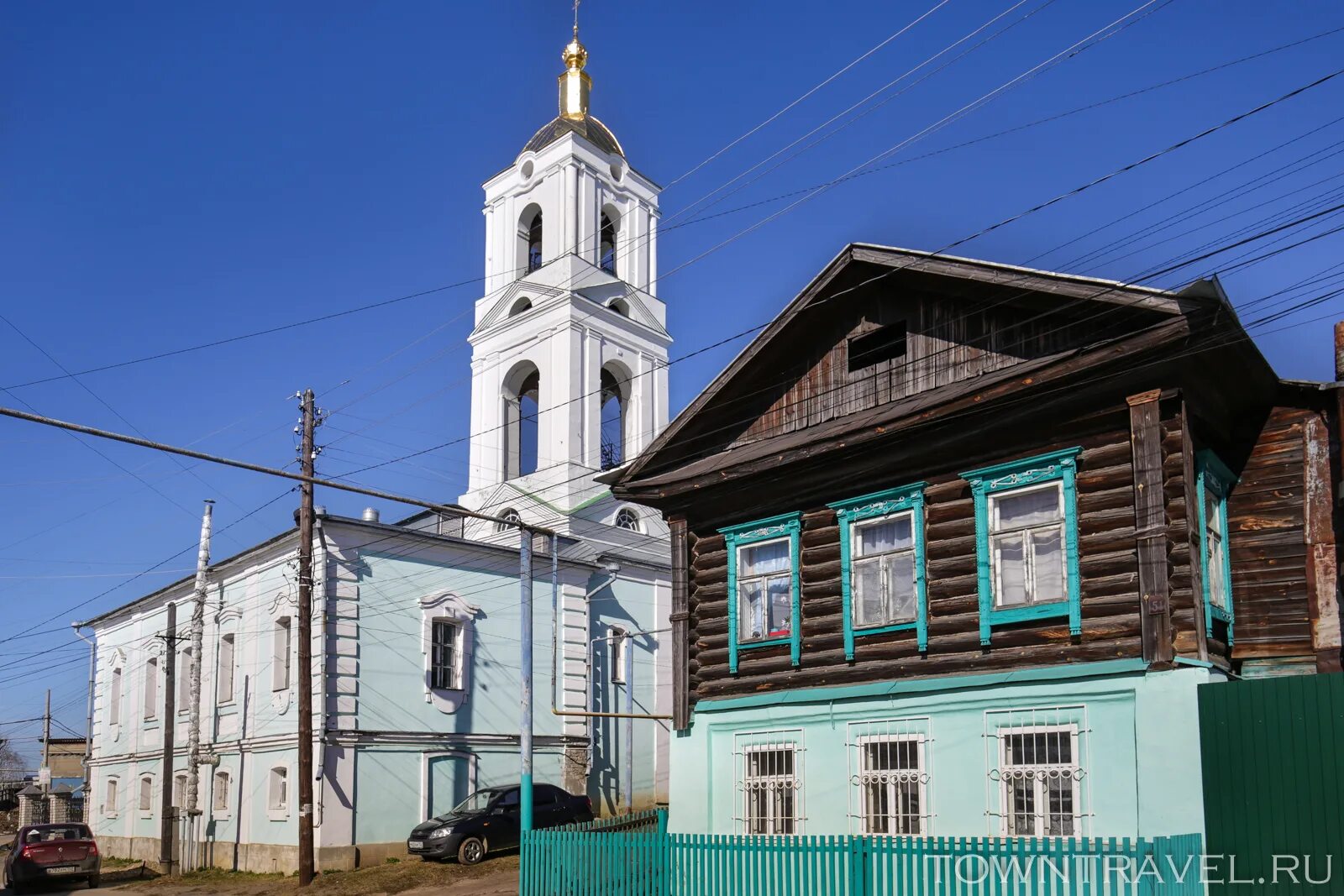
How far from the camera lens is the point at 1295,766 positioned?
1342 centimetres

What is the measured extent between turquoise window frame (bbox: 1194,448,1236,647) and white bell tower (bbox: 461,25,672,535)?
24308 millimetres

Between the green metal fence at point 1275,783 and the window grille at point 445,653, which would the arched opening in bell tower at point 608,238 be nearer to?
the window grille at point 445,653

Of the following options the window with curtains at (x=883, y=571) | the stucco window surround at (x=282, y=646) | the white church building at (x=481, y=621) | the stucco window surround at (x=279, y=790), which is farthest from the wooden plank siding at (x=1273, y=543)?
the stucco window surround at (x=282, y=646)

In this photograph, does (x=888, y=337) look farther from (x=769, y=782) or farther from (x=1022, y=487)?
(x=769, y=782)

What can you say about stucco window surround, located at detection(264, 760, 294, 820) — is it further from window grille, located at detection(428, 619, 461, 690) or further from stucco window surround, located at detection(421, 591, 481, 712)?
window grille, located at detection(428, 619, 461, 690)

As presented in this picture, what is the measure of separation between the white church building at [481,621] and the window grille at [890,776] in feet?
38.6

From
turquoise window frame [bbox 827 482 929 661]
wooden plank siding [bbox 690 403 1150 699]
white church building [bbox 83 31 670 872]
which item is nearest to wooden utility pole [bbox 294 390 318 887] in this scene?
white church building [bbox 83 31 670 872]

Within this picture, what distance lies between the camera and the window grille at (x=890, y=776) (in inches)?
651

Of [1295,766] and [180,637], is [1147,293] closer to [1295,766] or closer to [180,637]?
[1295,766]

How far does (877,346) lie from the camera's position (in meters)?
18.6

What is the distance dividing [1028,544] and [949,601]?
1336 millimetres

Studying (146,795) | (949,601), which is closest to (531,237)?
(146,795)

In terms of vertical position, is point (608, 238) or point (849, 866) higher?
point (608, 238)

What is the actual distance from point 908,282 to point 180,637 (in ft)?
79.8
